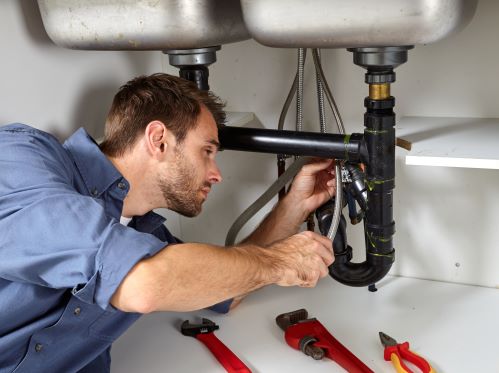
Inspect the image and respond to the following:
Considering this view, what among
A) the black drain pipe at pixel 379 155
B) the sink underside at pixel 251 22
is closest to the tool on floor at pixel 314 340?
the black drain pipe at pixel 379 155

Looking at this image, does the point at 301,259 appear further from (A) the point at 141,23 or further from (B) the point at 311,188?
(A) the point at 141,23

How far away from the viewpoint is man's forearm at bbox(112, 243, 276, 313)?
0.74 meters

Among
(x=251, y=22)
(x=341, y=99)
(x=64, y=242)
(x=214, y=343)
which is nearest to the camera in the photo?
(x=64, y=242)

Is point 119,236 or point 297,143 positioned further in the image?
point 297,143

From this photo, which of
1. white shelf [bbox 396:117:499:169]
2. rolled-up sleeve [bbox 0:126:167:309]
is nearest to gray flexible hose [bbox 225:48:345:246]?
white shelf [bbox 396:117:499:169]

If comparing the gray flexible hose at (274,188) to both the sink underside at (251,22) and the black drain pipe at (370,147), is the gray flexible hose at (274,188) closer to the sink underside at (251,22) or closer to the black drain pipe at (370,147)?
the black drain pipe at (370,147)

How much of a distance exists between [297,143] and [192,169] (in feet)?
0.60

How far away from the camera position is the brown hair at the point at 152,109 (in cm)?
102

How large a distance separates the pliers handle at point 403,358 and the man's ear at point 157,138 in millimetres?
505

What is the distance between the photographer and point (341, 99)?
52.4 inches

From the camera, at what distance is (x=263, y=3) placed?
2.78 feet

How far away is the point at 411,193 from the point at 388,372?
0.45m

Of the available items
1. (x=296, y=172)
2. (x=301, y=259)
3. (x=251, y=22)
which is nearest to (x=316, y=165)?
(x=296, y=172)

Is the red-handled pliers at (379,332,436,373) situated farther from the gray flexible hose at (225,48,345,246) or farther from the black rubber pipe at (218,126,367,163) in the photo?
the black rubber pipe at (218,126,367,163)
